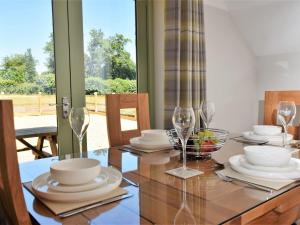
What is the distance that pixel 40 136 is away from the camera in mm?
2328

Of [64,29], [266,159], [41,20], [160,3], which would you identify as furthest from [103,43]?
[266,159]

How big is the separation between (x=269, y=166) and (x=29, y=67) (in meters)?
1.93

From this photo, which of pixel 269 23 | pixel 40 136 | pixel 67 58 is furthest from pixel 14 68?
pixel 269 23

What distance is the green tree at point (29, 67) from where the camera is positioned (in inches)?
87.5

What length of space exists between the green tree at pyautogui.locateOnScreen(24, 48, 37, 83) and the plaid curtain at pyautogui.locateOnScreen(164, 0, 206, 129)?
1162 mm

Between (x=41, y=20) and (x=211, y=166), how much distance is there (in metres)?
1.83

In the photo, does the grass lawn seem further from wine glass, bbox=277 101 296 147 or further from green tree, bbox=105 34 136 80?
wine glass, bbox=277 101 296 147

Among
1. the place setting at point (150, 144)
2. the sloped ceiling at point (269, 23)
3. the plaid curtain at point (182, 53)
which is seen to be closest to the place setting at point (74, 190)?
the place setting at point (150, 144)

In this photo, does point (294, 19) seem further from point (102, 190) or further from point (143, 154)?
point (102, 190)

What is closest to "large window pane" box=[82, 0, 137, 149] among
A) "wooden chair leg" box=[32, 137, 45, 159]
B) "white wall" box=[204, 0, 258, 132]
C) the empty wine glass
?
"wooden chair leg" box=[32, 137, 45, 159]

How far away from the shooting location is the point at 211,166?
1150 millimetres

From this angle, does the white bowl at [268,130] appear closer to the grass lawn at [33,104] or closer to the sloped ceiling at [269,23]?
the grass lawn at [33,104]

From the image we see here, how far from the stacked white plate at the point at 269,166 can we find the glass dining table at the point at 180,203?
0.20 feet

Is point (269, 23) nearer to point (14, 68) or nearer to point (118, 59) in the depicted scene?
point (118, 59)
